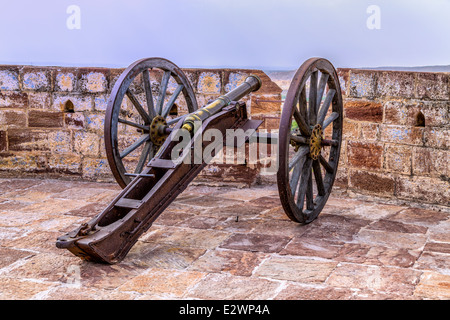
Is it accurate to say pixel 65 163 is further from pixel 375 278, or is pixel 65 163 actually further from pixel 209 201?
pixel 375 278

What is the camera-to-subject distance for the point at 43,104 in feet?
19.8

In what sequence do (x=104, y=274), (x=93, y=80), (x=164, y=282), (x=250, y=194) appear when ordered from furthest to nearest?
(x=93, y=80), (x=250, y=194), (x=104, y=274), (x=164, y=282)

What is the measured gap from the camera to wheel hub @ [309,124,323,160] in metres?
4.18

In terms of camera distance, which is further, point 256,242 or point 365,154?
point 365,154

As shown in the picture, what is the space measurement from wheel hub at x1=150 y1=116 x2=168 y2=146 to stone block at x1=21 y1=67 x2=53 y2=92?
172 cm

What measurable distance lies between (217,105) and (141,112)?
77 centimetres

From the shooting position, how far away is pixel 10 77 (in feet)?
19.8

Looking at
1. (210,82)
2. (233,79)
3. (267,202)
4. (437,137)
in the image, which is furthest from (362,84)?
(210,82)

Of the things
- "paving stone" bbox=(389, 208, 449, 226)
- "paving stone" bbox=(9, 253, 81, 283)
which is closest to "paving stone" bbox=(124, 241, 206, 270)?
"paving stone" bbox=(9, 253, 81, 283)

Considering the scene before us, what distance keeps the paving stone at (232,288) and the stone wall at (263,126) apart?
241cm

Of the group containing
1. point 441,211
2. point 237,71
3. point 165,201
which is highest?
point 237,71
